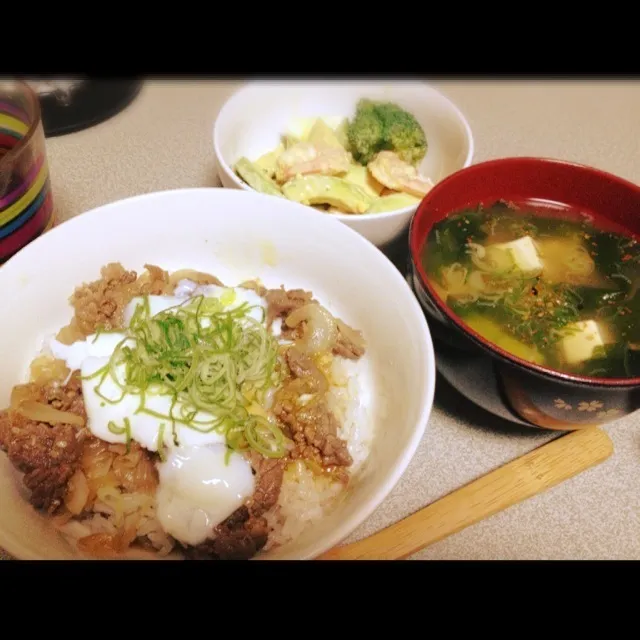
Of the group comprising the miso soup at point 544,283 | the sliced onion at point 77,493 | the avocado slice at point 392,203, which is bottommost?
the sliced onion at point 77,493

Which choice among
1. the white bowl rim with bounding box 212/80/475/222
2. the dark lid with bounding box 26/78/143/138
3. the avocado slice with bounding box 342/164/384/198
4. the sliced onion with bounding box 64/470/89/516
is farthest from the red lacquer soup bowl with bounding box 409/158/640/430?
the dark lid with bounding box 26/78/143/138

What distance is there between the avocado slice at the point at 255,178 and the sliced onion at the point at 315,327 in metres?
0.49

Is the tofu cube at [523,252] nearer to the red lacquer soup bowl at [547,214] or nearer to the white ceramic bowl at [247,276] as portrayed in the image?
the red lacquer soup bowl at [547,214]

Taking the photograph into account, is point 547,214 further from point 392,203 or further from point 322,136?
point 322,136

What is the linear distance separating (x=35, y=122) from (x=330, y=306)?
3.33 ft

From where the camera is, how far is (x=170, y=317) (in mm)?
1589

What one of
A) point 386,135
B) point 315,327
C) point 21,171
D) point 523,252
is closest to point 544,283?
point 523,252

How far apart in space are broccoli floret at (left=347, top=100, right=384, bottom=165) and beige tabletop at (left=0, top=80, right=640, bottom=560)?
58 cm

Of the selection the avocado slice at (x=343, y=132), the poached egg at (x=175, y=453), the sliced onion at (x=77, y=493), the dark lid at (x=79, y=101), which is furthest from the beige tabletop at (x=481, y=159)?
the sliced onion at (x=77, y=493)

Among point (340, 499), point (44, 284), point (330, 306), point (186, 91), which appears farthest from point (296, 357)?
point (186, 91)

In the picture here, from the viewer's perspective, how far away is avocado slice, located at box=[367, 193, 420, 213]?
6.62ft

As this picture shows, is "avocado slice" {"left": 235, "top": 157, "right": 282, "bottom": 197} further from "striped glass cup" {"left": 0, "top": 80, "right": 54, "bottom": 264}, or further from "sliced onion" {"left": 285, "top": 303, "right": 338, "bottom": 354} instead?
"striped glass cup" {"left": 0, "top": 80, "right": 54, "bottom": 264}

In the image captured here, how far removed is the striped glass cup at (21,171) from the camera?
5.45 feet

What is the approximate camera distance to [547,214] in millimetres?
1952
